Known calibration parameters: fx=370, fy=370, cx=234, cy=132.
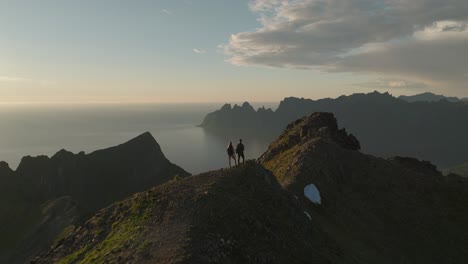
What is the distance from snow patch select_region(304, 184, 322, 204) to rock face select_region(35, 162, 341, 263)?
14.9 metres

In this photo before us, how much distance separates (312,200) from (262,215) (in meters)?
21.4

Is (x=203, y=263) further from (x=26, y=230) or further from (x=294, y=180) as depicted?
(x=26, y=230)

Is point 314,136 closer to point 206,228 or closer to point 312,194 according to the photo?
point 312,194

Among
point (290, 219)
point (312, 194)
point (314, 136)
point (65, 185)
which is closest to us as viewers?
point (290, 219)

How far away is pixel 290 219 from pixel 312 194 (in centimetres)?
1931

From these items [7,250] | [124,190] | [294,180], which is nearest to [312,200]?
[294,180]

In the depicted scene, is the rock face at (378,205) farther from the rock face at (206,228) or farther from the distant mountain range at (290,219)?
the rock face at (206,228)

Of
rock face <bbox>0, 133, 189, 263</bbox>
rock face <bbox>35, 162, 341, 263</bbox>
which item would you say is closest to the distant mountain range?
rock face <bbox>35, 162, 341, 263</bbox>

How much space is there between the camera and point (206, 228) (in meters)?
21.3

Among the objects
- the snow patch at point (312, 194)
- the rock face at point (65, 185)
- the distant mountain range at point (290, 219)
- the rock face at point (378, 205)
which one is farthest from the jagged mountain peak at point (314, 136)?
the rock face at point (65, 185)

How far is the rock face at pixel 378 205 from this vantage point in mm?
41781

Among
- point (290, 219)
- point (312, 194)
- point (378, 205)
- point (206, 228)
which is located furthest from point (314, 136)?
point (206, 228)

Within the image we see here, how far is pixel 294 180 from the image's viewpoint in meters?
47.3

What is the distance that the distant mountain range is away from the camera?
21141mm
